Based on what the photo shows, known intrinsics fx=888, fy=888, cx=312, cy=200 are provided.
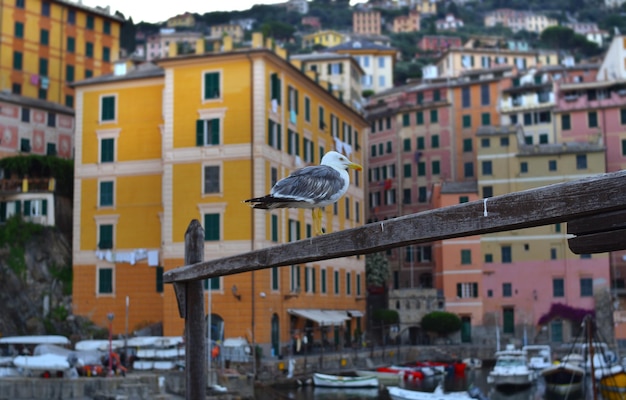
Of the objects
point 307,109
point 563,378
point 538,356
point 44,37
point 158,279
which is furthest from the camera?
point 44,37

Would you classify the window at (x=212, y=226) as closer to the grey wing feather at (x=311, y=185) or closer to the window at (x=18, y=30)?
the window at (x=18, y=30)

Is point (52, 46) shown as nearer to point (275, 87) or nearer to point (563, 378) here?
point (275, 87)

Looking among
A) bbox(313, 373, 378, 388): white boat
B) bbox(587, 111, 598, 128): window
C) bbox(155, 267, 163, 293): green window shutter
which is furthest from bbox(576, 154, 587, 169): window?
bbox(155, 267, 163, 293): green window shutter

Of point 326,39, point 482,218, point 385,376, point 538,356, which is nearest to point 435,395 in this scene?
point 385,376

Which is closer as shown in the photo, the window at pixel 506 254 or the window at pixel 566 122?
the window at pixel 506 254

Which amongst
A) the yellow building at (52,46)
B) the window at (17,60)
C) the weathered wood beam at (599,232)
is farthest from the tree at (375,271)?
the weathered wood beam at (599,232)

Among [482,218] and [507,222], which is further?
[482,218]

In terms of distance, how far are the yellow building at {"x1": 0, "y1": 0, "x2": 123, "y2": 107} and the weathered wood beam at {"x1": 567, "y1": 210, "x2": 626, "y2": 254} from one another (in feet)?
199

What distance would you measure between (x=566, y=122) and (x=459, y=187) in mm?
11565

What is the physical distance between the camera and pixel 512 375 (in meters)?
45.8

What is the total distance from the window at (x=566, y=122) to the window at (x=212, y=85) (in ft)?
113

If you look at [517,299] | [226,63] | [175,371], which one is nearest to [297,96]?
[226,63]

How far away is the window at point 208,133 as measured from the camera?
4231 centimetres

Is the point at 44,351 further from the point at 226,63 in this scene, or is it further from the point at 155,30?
the point at 155,30
